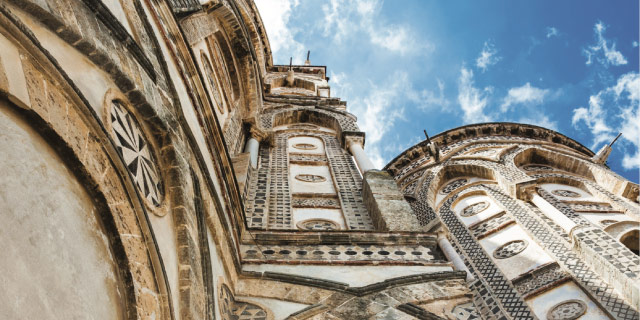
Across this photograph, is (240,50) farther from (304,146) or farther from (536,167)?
(536,167)

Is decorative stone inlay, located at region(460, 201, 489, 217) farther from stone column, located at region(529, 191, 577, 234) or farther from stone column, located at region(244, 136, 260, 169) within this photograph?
stone column, located at region(244, 136, 260, 169)

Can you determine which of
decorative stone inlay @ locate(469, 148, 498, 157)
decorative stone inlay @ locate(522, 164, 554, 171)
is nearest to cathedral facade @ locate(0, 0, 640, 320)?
decorative stone inlay @ locate(522, 164, 554, 171)

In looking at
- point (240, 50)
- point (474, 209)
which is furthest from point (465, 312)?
point (240, 50)

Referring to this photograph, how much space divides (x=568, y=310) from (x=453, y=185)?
4.33 m

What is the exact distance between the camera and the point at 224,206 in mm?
4363

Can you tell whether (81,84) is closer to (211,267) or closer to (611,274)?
(211,267)

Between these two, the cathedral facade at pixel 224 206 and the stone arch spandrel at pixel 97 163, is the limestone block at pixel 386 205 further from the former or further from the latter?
the stone arch spandrel at pixel 97 163

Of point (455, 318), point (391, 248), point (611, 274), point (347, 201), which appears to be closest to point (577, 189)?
point (611, 274)

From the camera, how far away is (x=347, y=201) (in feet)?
22.7

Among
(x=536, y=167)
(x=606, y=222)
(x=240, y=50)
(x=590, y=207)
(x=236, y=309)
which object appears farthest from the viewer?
(x=536, y=167)

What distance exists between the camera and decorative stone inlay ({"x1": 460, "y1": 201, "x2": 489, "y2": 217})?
8.70 metres

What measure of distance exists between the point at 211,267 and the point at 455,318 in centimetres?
197

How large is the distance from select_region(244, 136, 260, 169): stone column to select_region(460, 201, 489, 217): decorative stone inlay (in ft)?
12.1

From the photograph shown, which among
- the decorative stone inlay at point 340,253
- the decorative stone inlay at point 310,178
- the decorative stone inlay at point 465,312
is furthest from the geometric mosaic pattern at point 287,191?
the decorative stone inlay at point 465,312
